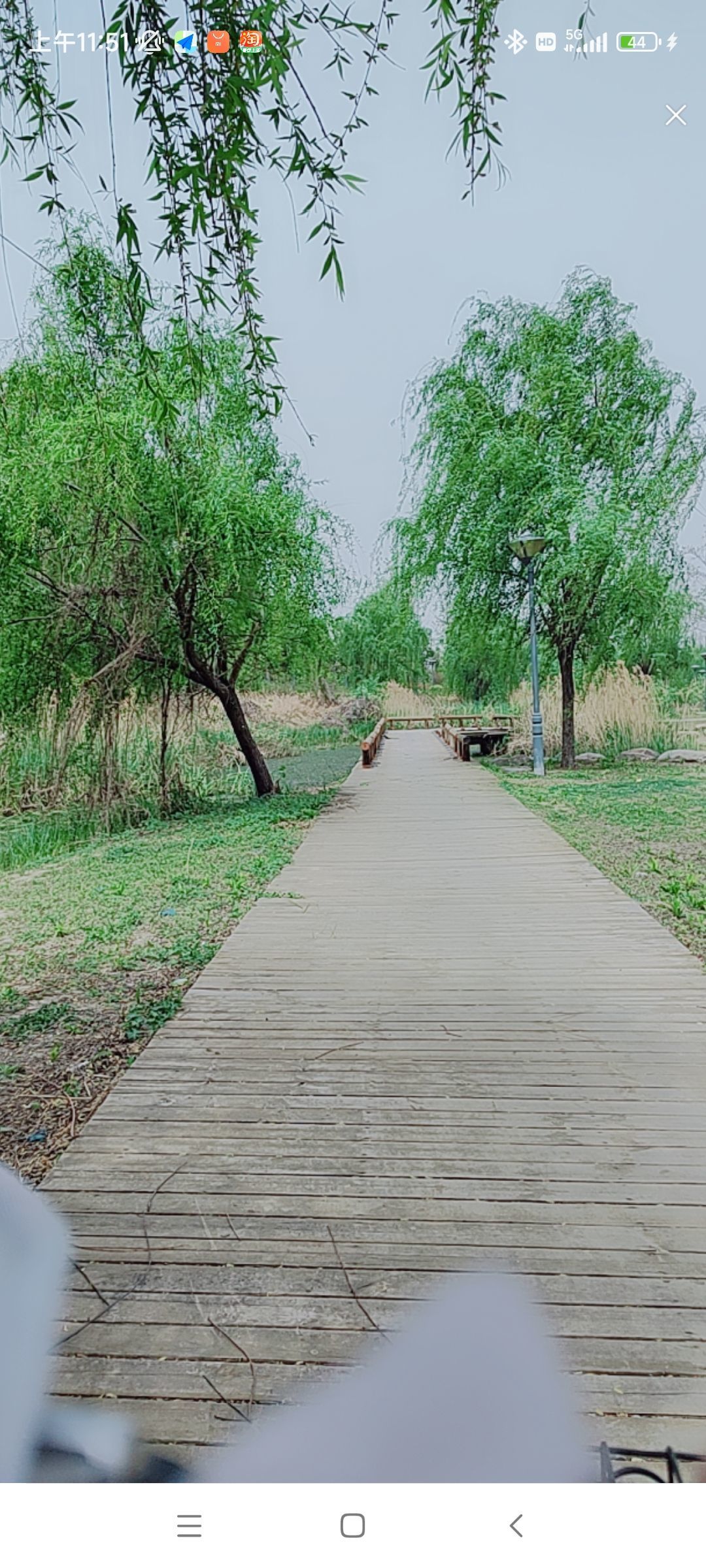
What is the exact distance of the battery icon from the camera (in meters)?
1.14

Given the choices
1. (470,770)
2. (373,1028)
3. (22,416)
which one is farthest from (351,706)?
(373,1028)

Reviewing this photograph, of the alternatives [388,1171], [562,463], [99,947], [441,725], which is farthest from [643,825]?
[441,725]

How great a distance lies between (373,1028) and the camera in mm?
1842

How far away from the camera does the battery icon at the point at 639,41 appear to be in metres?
1.14

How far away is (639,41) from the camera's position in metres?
1.15

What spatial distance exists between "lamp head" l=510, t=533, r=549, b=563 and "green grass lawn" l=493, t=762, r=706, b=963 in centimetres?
175

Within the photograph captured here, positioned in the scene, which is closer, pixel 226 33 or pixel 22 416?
pixel 226 33

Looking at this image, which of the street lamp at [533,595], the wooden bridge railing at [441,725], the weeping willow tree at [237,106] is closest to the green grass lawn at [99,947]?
the weeping willow tree at [237,106]

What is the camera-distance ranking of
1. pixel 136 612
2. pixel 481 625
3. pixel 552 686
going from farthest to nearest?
1. pixel 552 686
2. pixel 481 625
3. pixel 136 612

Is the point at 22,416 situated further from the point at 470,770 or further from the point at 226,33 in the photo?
the point at 470,770

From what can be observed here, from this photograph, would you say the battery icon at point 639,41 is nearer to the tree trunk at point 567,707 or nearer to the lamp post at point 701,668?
the tree trunk at point 567,707

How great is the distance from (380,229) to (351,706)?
524 inches

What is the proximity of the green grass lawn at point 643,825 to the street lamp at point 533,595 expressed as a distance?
232 mm
